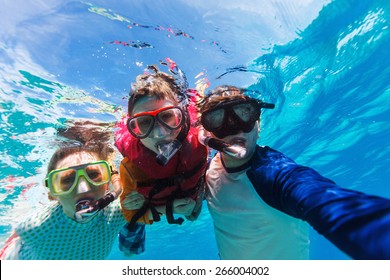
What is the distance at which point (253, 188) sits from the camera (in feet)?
11.5

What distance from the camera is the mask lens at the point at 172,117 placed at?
386cm

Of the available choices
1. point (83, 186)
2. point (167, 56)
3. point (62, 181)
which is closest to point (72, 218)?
point (62, 181)

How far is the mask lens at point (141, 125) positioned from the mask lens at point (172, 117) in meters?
0.20

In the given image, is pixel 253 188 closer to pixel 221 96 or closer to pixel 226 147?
pixel 226 147

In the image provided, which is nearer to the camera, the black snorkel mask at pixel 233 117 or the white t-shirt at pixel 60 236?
the black snorkel mask at pixel 233 117

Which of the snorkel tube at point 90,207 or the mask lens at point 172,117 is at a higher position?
the mask lens at point 172,117

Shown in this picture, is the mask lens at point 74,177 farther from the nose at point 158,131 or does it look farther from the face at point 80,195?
the nose at point 158,131

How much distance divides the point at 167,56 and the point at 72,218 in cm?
504

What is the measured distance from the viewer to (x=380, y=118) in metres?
17.3

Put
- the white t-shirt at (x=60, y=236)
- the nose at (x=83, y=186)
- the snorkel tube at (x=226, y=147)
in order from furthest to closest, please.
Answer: the white t-shirt at (x=60, y=236) < the nose at (x=83, y=186) < the snorkel tube at (x=226, y=147)

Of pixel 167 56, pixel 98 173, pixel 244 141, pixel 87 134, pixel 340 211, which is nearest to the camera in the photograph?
Answer: pixel 340 211

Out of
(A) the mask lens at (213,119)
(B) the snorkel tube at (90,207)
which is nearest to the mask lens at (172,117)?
(A) the mask lens at (213,119)

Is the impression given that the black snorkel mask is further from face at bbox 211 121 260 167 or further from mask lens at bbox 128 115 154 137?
mask lens at bbox 128 115 154 137

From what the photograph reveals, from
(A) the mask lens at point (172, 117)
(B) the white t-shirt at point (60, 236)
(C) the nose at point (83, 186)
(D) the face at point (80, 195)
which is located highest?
(A) the mask lens at point (172, 117)
